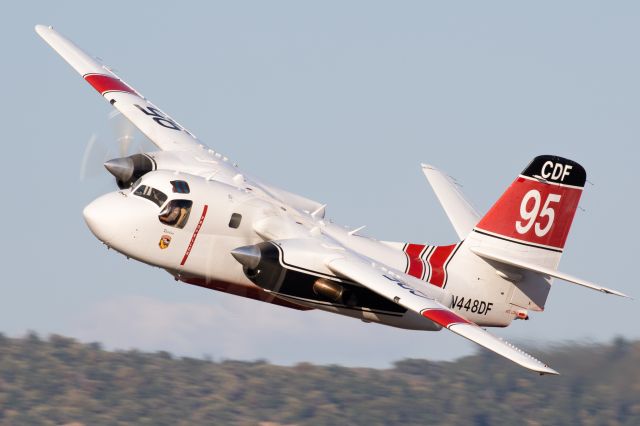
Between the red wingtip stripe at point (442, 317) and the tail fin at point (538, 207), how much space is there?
5614 millimetres

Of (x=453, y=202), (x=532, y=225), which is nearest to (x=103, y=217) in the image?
(x=453, y=202)

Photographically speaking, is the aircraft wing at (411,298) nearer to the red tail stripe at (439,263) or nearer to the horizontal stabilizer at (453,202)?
the red tail stripe at (439,263)

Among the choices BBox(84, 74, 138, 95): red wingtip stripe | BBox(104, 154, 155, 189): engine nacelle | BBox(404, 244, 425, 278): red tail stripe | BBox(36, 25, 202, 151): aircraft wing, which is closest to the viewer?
BBox(404, 244, 425, 278): red tail stripe

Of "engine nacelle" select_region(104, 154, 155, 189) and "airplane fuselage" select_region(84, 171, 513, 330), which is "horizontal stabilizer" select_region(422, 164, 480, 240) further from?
"engine nacelle" select_region(104, 154, 155, 189)

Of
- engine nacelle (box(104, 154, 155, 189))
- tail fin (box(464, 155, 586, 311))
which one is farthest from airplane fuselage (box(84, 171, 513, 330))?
engine nacelle (box(104, 154, 155, 189))

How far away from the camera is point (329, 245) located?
1133 inches

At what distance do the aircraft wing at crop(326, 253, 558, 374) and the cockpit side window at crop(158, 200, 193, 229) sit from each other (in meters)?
3.74

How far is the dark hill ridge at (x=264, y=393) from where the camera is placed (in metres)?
79.8

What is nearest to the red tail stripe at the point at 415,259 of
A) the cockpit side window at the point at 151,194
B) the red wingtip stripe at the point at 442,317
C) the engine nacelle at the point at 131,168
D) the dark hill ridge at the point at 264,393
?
the red wingtip stripe at the point at 442,317

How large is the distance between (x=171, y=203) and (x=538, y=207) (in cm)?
1062

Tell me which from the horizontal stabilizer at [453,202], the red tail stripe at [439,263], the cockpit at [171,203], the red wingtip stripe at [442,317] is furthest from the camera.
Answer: the horizontal stabilizer at [453,202]

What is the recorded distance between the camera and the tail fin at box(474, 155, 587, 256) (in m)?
31.6

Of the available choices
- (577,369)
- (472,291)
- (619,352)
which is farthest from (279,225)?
(619,352)

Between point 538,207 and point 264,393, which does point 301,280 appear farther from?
point 264,393
